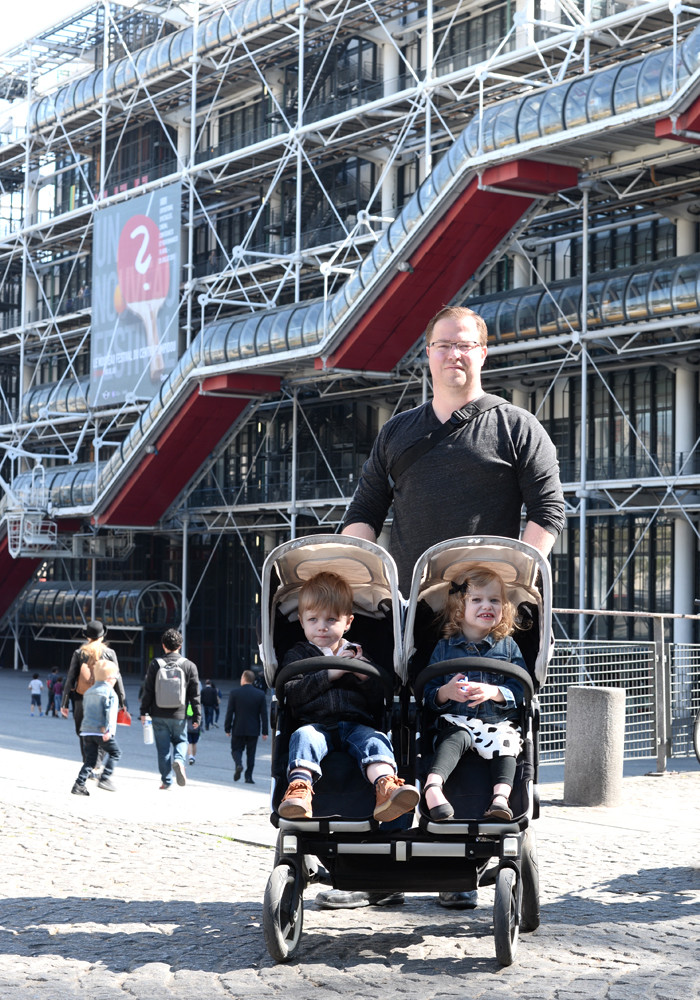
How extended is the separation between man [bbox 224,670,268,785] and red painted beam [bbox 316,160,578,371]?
33.2ft

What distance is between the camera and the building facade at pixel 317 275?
921 inches

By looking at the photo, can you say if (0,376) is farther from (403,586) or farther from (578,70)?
(403,586)

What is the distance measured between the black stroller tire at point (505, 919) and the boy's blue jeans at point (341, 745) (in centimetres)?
49

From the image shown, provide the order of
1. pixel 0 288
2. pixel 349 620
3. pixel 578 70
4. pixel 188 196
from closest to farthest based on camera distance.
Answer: pixel 349 620 → pixel 578 70 → pixel 188 196 → pixel 0 288

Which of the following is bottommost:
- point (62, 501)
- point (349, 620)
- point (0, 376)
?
point (349, 620)

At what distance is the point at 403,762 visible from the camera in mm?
4980

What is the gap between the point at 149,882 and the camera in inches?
246

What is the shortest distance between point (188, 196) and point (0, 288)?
11.8 m

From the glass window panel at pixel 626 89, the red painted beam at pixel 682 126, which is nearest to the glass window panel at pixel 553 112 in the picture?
the glass window panel at pixel 626 89

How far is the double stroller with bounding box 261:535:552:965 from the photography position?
15.0 feet

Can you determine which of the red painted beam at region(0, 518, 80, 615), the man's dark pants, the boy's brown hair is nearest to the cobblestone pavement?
the boy's brown hair

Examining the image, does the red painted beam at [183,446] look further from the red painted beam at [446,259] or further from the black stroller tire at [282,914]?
the black stroller tire at [282,914]

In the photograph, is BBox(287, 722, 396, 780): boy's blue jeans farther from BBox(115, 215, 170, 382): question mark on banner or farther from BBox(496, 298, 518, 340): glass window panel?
BBox(115, 215, 170, 382): question mark on banner

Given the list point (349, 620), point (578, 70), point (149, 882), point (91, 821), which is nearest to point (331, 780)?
point (349, 620)
